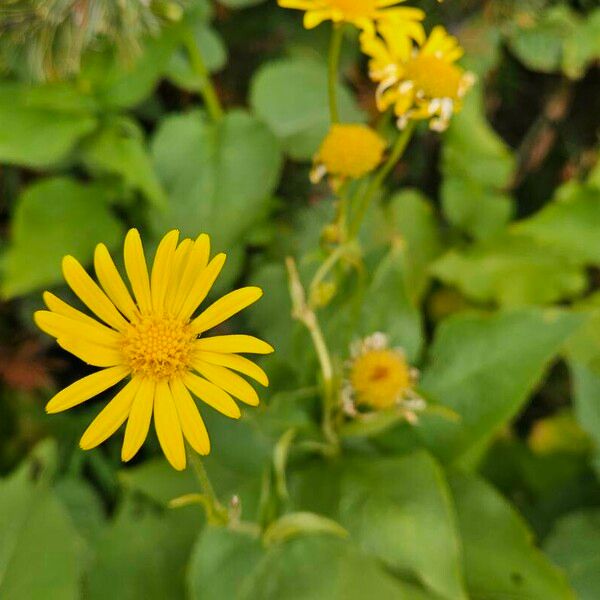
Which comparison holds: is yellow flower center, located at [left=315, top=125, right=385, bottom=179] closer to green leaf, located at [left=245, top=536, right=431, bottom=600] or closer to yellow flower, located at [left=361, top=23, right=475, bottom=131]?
yellow flower, located at [left=361, top=23, right=475, bottom=131]

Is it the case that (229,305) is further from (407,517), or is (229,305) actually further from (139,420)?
(407,517)

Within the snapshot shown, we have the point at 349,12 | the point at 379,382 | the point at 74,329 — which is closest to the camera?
the point at 74,329

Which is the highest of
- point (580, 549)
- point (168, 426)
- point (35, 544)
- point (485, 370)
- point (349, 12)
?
point (349, 12)

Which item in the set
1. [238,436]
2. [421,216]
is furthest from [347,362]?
[421,216]

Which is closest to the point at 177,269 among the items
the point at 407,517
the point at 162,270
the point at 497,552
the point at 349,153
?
the point at 162,270

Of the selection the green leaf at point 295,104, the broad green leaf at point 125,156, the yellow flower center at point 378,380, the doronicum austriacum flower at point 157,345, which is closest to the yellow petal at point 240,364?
the doronicum austriacum flower at point 157,345

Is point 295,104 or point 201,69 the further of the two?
point 295,104

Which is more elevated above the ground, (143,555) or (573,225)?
(573,225)

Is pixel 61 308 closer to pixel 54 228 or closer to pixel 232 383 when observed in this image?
pixel 232 383

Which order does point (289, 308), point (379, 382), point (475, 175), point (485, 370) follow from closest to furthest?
point (379, 382)
point (485, 370)
point (289, 308)
point (475, 175)
